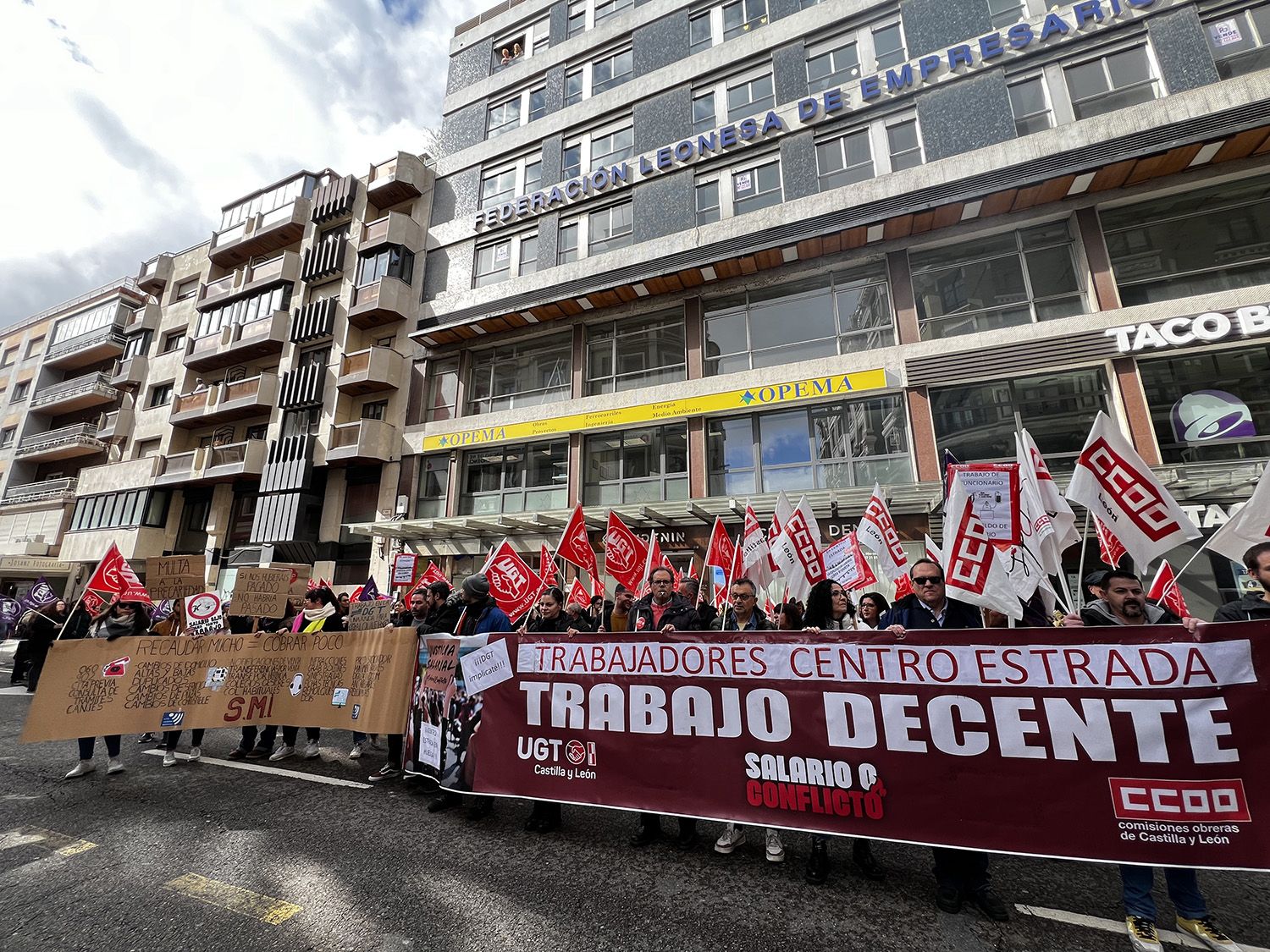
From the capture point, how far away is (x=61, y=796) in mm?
5418

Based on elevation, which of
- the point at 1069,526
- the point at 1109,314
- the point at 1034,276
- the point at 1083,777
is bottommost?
the point at 1083,777

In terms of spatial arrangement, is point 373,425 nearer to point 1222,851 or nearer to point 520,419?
point 520,419

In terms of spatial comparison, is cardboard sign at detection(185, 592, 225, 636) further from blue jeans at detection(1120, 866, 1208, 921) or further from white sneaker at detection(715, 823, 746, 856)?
blue jeans at detection(1120, 866, 1208, 921)

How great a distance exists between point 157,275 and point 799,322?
38560mm

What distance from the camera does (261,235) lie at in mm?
27875

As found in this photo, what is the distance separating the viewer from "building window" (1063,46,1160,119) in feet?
43.7

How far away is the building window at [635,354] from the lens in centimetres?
1814

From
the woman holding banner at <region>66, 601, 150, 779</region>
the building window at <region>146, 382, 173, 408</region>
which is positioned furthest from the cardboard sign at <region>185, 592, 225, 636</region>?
the building window at <region>146, 382, 173, 408</region>

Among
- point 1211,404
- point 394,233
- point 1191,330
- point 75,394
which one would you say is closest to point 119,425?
point 75,394

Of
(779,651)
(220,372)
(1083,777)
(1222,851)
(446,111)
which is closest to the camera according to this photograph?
(1222,851)

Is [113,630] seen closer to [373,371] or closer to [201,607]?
[201,607]

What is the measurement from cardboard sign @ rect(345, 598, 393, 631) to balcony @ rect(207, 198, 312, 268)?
89.9ft

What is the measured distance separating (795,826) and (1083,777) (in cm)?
173

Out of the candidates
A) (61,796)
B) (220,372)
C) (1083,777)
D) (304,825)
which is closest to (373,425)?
(220,372)
